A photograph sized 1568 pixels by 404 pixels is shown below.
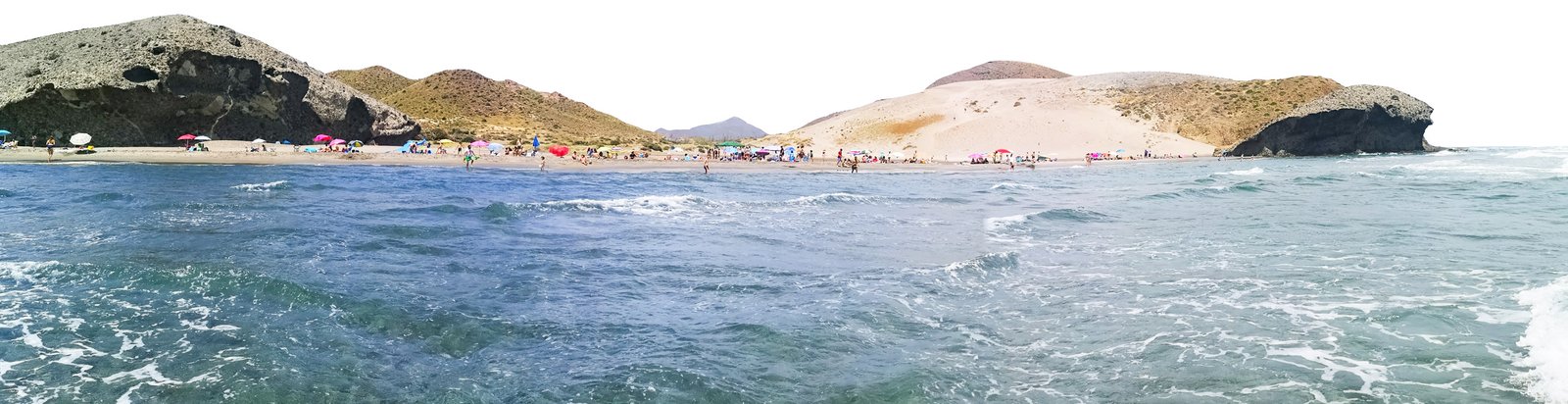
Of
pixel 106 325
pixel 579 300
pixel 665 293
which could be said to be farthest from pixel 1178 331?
pixel 106 325

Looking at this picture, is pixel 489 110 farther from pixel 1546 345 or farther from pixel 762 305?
pixel 1546 345

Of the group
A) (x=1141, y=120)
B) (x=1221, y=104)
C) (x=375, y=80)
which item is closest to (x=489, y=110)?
(x=375, y=80)

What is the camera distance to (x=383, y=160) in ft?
180

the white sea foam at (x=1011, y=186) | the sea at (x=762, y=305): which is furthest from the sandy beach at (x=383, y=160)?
the sea at (x=762, y=305)

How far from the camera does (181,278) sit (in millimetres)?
13258

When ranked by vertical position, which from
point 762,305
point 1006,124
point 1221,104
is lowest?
point 762,305

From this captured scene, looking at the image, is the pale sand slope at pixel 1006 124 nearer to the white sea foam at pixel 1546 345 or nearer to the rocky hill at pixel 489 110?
the rocky hill at pixel 489 110

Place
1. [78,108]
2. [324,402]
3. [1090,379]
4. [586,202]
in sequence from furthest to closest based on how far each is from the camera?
[78,108], [586,202], [1090,379], [324,402]

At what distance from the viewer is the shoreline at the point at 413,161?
149ft

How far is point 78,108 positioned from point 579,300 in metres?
62.5

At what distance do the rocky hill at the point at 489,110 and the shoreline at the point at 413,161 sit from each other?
35.6m

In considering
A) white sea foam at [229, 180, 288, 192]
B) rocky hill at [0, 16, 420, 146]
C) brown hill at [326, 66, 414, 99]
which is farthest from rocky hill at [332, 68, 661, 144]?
white sea foam at [229, 180, 288, 192]

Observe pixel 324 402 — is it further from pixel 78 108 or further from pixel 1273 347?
pixel 78 108

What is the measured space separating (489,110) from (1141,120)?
321 ft
